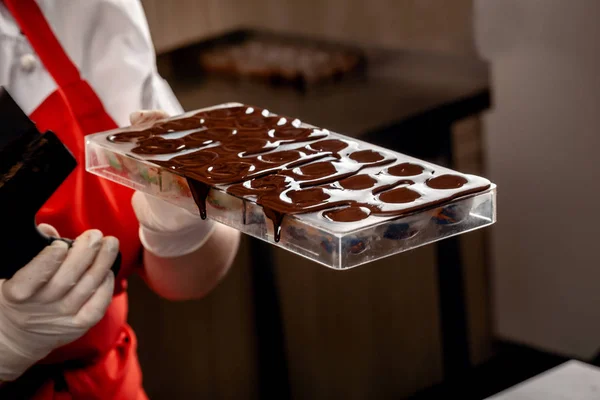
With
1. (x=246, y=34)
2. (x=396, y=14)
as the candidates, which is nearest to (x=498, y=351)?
(x=396, y=14)

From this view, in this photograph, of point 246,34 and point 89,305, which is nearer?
point 89,305

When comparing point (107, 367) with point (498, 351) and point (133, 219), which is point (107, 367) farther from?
point (498, 351)

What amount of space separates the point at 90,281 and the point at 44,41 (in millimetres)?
480

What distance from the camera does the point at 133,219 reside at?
5.45 ft

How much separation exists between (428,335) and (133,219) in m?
1.92

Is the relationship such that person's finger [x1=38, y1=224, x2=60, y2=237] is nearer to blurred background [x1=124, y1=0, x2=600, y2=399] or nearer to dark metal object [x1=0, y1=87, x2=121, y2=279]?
dark metal object [x1=0, y1=87, x2=121, y2=279]

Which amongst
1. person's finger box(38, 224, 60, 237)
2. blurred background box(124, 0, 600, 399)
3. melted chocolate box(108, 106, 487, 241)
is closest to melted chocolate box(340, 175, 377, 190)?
melted chocolate box(108, 106, 487, 241)

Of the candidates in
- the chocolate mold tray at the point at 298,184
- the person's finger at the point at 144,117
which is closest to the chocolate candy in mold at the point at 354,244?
the chocolate mold tray at the point at 298,184

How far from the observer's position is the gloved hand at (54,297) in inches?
50.7

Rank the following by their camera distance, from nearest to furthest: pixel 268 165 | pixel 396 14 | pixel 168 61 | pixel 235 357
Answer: pixel 268 165 < pixel 168 61 < pixel 235 357 < pixel 396 14

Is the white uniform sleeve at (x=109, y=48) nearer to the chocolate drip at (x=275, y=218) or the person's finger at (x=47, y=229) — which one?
the person's finger at (x=47, y=229)

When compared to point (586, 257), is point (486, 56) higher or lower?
higher

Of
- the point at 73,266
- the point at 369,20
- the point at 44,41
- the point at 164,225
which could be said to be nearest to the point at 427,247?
the point at 369,20

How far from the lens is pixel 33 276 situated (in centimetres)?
127
